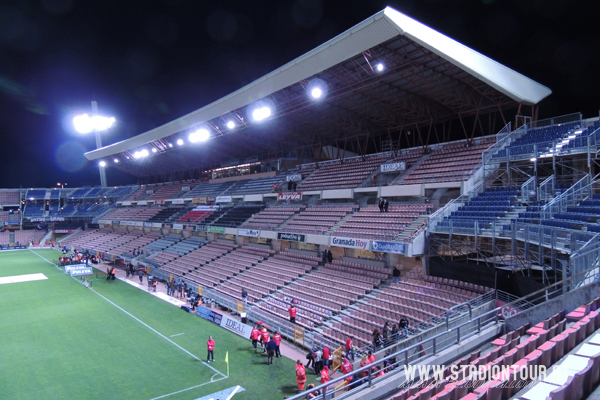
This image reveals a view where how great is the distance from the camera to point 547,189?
60.1 ft

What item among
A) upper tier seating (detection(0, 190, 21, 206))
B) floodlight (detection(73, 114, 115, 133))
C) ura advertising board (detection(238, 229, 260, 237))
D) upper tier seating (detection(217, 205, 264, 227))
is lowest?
ura advertising board (detection(238, 229, 260, 237))

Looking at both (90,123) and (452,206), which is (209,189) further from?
(452,206)

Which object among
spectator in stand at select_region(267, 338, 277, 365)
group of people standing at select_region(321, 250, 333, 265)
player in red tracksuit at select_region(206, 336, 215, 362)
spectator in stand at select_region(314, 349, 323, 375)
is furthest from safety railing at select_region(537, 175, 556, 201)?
player in red tracksuit at select_region(206, 336, 215, 362)

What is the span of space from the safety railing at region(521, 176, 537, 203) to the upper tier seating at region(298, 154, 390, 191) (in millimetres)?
13226

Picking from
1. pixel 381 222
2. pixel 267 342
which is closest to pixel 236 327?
pixel 267 342

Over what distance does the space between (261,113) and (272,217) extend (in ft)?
32.4

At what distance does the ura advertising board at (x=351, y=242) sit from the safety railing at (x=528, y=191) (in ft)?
27.7

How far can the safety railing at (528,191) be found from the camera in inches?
713

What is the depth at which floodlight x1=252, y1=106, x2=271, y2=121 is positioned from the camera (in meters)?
31.3

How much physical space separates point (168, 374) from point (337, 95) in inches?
824

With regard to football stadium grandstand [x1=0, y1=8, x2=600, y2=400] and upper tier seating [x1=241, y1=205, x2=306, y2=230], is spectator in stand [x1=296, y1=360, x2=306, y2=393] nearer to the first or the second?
football stadium grandstand [x1=0, y1=8, x2=600, y2=400]

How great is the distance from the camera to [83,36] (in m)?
42.7

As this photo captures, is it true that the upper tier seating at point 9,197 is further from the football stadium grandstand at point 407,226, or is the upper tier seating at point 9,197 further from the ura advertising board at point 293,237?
the ura advertising board at point 293,237

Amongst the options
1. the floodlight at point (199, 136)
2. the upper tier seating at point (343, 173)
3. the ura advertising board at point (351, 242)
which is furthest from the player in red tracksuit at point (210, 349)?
the floodlight at point (199, 136)
